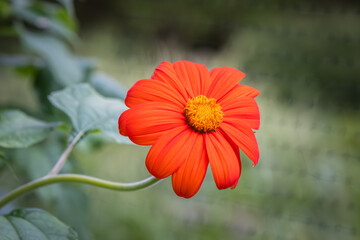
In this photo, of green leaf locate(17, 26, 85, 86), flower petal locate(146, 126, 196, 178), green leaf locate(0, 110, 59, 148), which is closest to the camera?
flower petal locate(146, 126, 196, 178)

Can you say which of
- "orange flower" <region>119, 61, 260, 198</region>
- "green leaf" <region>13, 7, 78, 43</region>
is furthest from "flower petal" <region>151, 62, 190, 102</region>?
"green leaf" <region>13, 7, 78, 43</region>

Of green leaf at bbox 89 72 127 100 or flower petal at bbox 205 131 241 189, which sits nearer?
flower petal at bbox 205 131 241 189

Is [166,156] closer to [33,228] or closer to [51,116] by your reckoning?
[33,228]

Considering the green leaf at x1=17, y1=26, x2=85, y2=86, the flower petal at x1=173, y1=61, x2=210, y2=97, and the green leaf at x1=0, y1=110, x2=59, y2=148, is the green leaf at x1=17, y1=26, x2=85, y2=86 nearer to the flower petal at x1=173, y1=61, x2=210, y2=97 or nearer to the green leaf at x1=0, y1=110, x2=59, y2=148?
the green leaf at x1=0, y1=110, x2=59, y2=148

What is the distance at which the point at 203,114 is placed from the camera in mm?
323

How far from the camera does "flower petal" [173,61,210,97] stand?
359 millimetres

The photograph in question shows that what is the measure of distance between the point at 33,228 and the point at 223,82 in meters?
0.25

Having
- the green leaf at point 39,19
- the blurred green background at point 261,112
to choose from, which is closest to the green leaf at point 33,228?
the blurred green background at point 261,112

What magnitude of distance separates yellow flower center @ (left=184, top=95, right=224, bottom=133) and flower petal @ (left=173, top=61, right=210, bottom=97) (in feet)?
0.05

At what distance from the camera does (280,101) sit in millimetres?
1849

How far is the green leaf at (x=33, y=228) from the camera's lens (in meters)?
0.35

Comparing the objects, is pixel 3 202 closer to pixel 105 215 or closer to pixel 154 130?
pixel 154 130

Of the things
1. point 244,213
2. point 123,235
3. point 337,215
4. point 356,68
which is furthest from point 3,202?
point 356,68

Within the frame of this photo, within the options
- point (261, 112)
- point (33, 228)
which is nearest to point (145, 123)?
point (33, 228)
